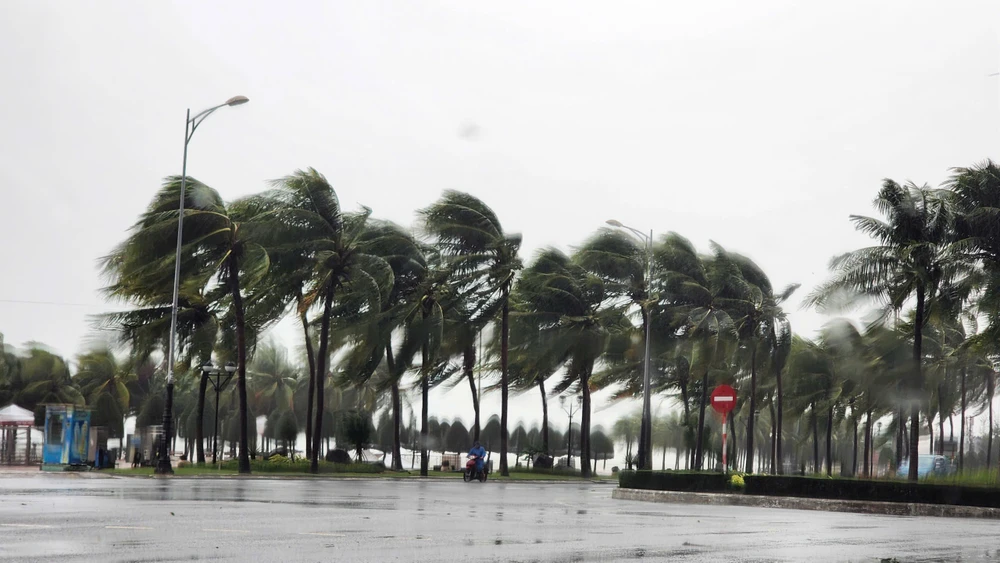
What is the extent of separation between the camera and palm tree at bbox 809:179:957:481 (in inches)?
1497

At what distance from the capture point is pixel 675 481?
96.7ft

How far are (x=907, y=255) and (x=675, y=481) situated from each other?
1340cm

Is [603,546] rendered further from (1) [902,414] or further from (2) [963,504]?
(1) [902,414]

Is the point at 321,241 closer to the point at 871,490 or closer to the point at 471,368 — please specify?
the point at 471,368

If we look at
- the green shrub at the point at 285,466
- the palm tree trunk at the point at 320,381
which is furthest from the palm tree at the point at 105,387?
the palm tree trunk at the point at 320,381

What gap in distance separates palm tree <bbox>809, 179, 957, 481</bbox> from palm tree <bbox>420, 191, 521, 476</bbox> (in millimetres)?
16454

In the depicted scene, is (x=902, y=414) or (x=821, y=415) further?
(x=821, y=415)

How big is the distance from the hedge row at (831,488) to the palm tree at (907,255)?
1168 cm

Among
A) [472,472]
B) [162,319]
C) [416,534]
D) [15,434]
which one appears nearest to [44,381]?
[15,434]

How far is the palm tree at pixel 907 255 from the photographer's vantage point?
38.0 metres

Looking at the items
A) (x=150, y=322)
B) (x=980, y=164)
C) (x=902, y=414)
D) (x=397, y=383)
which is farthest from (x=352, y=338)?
(x=902, y=414)

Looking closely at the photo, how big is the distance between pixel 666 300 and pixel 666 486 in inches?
1077

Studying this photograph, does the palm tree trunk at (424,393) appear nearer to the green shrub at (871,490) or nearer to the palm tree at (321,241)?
the palm tree at (321,241)

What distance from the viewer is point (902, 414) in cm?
6888
